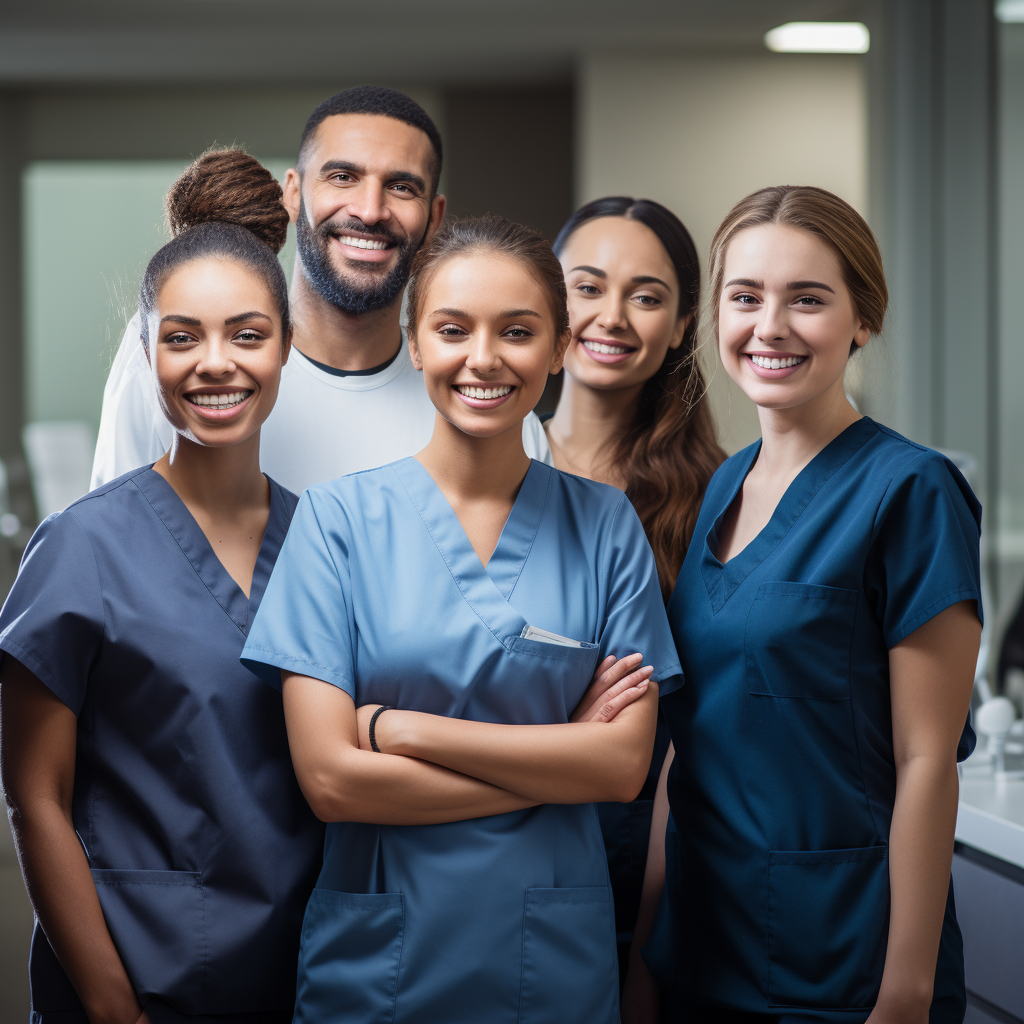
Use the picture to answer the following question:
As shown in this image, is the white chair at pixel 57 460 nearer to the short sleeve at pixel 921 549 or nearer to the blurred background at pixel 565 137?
the blurred background at pixel 565 137

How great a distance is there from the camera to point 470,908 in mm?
1080

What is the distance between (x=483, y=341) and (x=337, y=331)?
1.58 feet

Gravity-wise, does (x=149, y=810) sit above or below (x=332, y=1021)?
above

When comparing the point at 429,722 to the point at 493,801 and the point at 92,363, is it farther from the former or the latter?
the point at 92,363

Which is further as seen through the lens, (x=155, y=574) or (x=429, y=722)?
(x=155, y=574)

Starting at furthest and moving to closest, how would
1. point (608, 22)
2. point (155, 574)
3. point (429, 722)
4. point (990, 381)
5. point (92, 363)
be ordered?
1. point (92, 363)
2. point (608, 22)
3. point (990, 381)
4. point (155, 574)
5. point (429, 722)

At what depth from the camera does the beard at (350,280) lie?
4.92 feet

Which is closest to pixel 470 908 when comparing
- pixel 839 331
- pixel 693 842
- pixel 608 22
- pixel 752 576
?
pixel 693 842

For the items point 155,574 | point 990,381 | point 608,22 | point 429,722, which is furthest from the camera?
point 608,22

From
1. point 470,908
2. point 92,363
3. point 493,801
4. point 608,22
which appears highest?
point 608,22

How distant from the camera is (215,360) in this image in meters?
1.18

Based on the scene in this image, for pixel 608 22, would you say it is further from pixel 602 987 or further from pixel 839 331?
pixel 602 987

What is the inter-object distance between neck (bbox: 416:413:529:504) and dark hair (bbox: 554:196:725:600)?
419 mm

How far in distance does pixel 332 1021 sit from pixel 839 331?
3.03 feet
